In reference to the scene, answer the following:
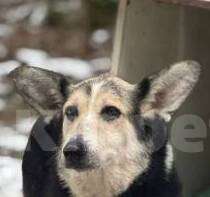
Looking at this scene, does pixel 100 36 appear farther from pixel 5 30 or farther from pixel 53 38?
pixel 5 30

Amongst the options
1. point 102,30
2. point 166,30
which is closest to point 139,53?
point 166,30

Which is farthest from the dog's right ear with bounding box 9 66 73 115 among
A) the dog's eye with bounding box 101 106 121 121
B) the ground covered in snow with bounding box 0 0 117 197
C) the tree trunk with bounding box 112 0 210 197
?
the ground covered in snow with bounding box 0 0 117 197

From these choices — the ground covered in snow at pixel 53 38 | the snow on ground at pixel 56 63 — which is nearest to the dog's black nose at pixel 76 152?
the ground covered in snow at pixel 53 38

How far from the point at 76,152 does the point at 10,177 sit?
5.26ft

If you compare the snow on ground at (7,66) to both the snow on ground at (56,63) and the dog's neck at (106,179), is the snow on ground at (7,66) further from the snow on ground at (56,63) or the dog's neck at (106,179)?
the dog's neck at (106,179)

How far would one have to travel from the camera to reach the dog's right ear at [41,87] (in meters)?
3.50

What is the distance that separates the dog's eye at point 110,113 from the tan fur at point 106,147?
0.01 meters

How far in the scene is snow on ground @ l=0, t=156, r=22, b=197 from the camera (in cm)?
455

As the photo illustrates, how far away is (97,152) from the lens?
3250mm

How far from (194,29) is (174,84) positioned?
1.07 metres

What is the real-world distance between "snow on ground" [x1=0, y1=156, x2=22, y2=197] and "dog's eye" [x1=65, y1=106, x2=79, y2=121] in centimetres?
118

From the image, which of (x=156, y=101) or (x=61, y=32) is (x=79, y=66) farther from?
(x=156, y=101)

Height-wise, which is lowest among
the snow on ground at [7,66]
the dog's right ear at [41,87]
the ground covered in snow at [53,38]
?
the snow on ground at [7,66]

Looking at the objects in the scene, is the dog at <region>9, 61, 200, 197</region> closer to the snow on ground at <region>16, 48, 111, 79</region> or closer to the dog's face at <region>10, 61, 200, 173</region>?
the dog's face at <region>10, 61, 200, 173</region>
